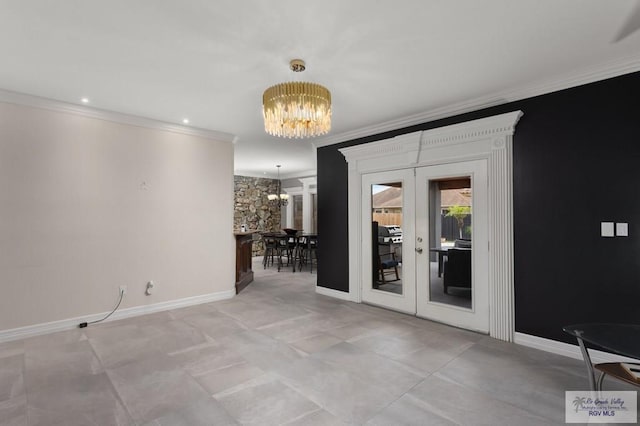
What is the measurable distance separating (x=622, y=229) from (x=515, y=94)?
1.61 meters

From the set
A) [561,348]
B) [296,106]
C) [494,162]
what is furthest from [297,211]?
[561,348]

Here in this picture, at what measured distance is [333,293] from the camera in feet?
17.3

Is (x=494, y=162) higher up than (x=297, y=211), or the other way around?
(x=494, y=162)

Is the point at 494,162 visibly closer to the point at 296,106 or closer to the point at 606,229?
the point at 606,229

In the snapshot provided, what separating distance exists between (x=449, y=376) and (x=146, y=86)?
396cm

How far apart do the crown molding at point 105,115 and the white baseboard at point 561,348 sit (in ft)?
15.6

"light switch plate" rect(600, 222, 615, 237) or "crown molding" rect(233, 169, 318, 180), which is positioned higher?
"crown molding" rect(233, 169, 318, 180)

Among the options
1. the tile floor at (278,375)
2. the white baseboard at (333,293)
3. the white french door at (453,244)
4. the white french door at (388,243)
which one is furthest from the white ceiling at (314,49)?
the white baseboard at (333,293)

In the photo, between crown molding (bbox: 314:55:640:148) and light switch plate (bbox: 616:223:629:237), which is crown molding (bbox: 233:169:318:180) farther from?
light switch plate (bbox: 616:223:629:237)

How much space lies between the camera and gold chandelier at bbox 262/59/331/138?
2.60m

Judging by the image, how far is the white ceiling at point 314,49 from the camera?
6.93 feet

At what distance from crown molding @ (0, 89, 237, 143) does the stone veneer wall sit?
14.7ft

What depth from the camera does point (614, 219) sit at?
281 centimetres

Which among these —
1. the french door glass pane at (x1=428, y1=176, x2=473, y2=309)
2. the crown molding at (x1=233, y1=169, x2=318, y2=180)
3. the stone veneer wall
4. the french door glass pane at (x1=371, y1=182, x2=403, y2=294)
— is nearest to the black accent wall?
the french door glass pane at (x1=428, y1=176, x2=473, y2=309)
